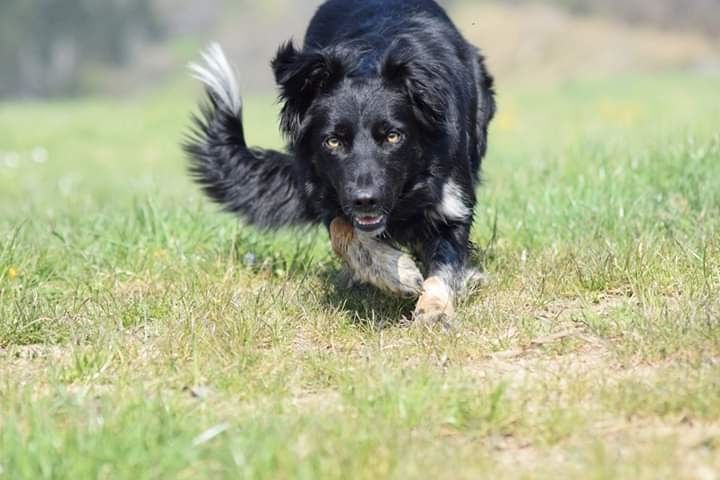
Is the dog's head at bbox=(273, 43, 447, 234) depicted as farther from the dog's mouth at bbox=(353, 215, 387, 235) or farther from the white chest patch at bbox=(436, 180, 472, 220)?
the white chest patch at bbox=(436, 180, 472, 220)

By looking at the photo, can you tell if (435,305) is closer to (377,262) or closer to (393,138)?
(377,262)

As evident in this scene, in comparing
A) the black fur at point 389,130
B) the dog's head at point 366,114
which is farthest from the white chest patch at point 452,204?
the dog's head at point 366,114

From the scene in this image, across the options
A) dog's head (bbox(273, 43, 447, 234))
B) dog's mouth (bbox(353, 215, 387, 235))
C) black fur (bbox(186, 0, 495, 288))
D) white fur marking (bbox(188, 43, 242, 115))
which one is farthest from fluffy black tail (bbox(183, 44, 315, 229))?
dog's mouth (bbox(353, 215, 387, 235))

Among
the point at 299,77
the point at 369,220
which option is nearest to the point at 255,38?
the point at 299,77

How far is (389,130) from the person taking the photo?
414 cm

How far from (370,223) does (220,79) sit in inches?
66.0

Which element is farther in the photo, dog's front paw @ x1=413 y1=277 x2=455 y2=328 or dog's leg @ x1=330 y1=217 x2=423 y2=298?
dog's leg @ x1=330 y1=217 x2=423 y2=298

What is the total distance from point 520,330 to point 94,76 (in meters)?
49.1

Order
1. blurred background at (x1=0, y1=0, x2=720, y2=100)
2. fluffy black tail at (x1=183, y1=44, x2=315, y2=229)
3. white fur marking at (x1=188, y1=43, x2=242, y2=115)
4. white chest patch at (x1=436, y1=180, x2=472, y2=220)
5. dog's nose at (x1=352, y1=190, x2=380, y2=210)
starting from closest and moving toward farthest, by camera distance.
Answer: dog's nose at (x1=352, y1=190, x2=380, y2=210)
white chest patch at (x1=436, y1=180, x2=472, y2=220)
fluffy black tail at (x1=183, y1=44, x2=315, y2=229)
white fur marking at (x1=188, y1=43, x2=242, y2=115)
blurred background at (x1=0, y1=0, x2=720, y2=100)

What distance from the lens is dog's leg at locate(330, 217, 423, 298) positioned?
4.29 m

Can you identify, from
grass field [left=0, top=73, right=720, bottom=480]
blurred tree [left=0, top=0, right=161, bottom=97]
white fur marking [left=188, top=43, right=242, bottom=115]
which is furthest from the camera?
blurred tree [left=0, top=0, right=161, bottom=97]

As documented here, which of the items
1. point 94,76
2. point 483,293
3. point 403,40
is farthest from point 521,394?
point 94,76

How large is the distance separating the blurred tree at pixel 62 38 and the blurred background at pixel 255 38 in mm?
52

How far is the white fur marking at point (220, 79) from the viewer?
17.4 ft
